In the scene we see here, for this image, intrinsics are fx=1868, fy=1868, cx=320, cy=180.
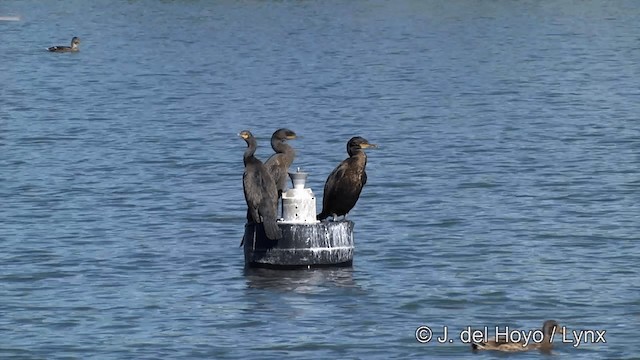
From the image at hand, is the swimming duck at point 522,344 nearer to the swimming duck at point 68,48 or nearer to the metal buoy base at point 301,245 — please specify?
the metal buoy base at point 301,245

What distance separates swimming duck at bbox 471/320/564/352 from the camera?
62.7 feet

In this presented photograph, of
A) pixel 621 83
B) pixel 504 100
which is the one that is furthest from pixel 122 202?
pixel 621 83

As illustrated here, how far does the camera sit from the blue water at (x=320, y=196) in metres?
20.9

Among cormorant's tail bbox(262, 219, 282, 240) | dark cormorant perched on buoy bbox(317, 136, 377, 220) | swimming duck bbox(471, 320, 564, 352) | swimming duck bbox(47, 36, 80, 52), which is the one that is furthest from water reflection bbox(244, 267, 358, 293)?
swimming duck bbox(47, 36, 80, 52)

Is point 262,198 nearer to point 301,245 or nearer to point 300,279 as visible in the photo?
point 301,245

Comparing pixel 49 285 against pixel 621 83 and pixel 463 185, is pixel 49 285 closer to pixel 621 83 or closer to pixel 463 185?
pixel 463 185

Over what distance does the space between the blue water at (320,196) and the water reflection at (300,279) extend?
6cm

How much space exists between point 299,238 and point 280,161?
2283 mm

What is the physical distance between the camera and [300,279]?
2302cm

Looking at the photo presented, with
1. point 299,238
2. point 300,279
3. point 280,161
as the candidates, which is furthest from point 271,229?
point 280,161

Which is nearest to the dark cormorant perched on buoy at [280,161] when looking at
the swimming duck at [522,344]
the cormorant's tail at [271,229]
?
the cormorant's tail at [271,229]

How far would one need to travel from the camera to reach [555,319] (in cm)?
2092

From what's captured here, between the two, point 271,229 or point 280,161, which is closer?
point 271,229

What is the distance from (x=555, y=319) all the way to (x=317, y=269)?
377 cm
